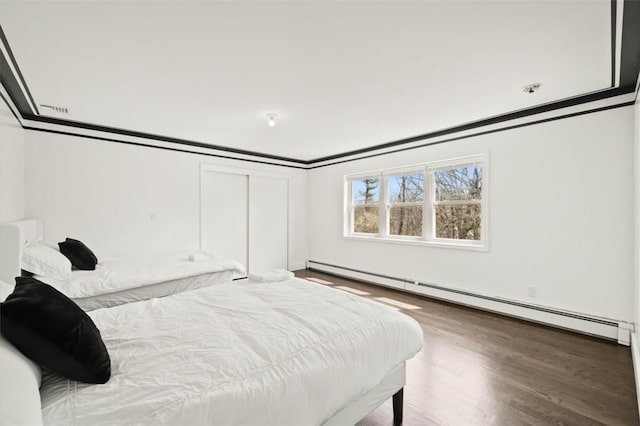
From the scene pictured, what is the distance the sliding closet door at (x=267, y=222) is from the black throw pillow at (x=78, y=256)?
275cm

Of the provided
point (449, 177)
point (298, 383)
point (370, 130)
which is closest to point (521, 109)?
point (449, 177)

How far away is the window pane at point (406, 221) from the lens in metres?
4.62

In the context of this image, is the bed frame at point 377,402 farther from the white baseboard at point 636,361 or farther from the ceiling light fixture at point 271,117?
the ceiling light fixture at point 271,117

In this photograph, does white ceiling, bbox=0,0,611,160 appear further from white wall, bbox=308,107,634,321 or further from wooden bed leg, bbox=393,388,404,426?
wooden bed leg, bbox=393,388,404,426

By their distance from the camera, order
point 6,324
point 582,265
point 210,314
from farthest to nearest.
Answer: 1. point 582,265
2. point 210,314
3. point 6,324

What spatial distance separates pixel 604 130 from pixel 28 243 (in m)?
5.90

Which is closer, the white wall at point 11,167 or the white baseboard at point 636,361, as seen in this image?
the white baseboard at point 636,361

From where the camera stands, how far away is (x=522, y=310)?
3.40 m

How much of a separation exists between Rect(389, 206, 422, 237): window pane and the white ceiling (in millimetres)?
1645

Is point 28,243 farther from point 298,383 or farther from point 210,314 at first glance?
point 298,383

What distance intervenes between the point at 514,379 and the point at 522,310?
1.52 metres

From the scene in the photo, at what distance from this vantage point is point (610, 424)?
5.74 feet

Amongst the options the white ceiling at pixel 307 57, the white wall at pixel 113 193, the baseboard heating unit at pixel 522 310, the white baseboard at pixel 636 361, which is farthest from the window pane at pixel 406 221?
the white wall at pixel 113 193

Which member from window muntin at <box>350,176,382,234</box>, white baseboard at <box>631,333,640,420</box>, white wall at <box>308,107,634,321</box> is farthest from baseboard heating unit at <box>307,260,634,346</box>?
window muntin at <box>350,176,382,234</box>
